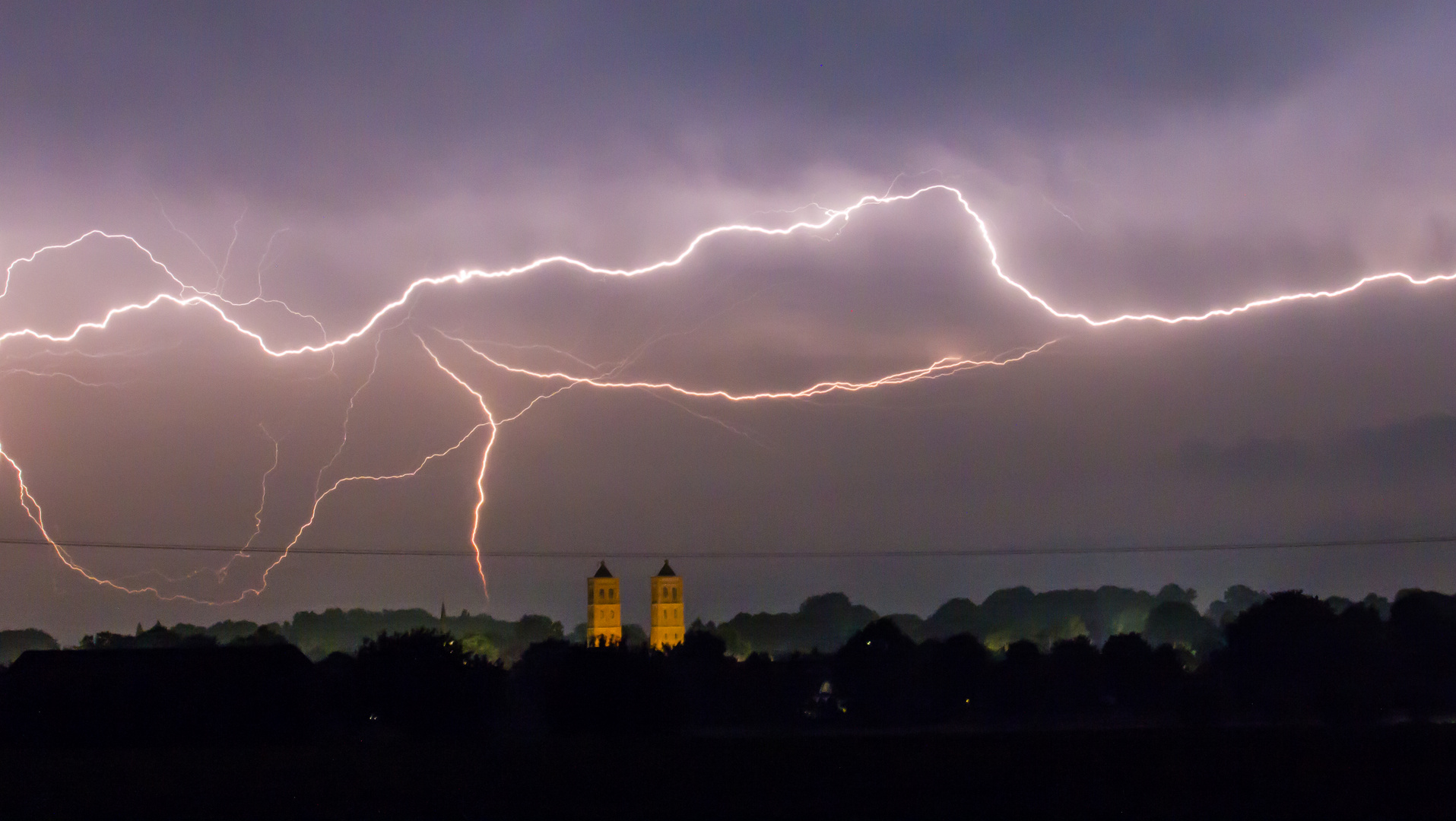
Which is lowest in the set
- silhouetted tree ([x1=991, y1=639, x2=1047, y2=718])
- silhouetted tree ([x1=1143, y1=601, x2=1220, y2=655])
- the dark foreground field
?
silhouetted tree ([x1=1143, y1=601, x2=1220, y2=655])

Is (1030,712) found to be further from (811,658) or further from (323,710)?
(323,710)

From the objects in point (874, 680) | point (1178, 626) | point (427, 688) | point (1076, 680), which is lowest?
point (1178, 626)

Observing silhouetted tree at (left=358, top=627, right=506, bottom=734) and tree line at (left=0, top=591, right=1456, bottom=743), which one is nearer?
tree line at (left=0, top=591, right=1456, bottom=743)

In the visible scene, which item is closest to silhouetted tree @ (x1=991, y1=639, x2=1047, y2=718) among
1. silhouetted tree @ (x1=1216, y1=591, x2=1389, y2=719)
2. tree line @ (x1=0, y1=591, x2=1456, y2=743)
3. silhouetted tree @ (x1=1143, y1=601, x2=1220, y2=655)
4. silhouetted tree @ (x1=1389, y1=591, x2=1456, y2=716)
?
tree line @ (x1=0, y1=591, x2=1456, y2=743)

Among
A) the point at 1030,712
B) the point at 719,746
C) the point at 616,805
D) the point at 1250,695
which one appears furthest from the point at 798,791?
the point at 1250,695

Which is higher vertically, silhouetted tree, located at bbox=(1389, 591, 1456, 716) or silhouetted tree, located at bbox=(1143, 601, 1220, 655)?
silhouetted tree, located at bbox=(1389, 591, 1456, 716)

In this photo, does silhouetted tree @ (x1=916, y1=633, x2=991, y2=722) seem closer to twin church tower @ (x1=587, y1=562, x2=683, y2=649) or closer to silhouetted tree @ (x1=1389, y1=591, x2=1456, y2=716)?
silhouetted tree @ (x1=1389, y1=591, x2=1456, y2=716)

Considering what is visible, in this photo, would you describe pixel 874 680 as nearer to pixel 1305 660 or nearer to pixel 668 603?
pixel 1305 660

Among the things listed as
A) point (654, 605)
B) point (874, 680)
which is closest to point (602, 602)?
point (654, 605)
